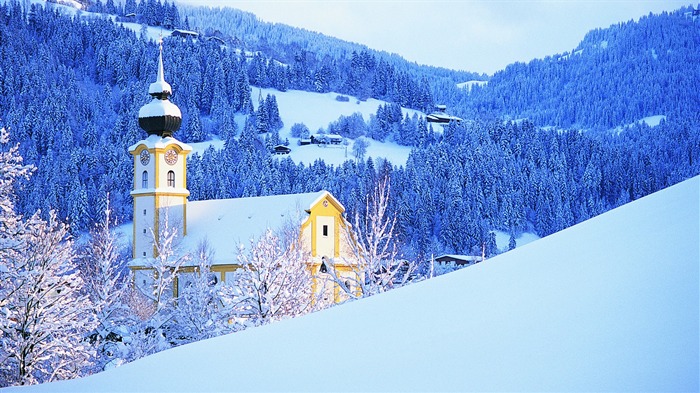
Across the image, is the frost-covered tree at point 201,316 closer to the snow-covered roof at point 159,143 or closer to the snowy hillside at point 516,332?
the snow-covered roof at point 159,143

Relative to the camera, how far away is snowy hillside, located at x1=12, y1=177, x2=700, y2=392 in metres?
6.46

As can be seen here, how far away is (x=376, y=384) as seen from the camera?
7.26 m

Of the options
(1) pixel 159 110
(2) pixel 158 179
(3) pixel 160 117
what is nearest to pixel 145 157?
(2) pixel 158 179

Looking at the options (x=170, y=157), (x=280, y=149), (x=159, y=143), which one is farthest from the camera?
(x=280, y=149)

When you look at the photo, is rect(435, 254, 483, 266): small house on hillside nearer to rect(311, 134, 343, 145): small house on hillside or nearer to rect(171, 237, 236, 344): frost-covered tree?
rect(311, 134, 343, 145): small house on hillside

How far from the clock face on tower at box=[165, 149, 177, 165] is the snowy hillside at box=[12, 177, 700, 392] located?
165 ft

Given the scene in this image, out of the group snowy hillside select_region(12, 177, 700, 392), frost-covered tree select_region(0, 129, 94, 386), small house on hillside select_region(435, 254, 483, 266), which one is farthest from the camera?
small house on hillside select_region(435, 254, 483, 266)

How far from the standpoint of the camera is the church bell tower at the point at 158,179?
194 feet

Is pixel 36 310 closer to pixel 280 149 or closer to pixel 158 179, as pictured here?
pixel 158 179

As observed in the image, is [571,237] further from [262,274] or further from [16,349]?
[262,274]

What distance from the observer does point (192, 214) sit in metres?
60.4

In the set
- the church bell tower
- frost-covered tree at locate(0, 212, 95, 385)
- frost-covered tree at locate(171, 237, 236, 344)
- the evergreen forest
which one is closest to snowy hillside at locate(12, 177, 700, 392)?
frost-covered tree at locate(0, 212, 95, 385)

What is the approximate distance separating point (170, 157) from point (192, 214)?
3758mm

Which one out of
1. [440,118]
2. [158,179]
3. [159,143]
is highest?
[440,118]
